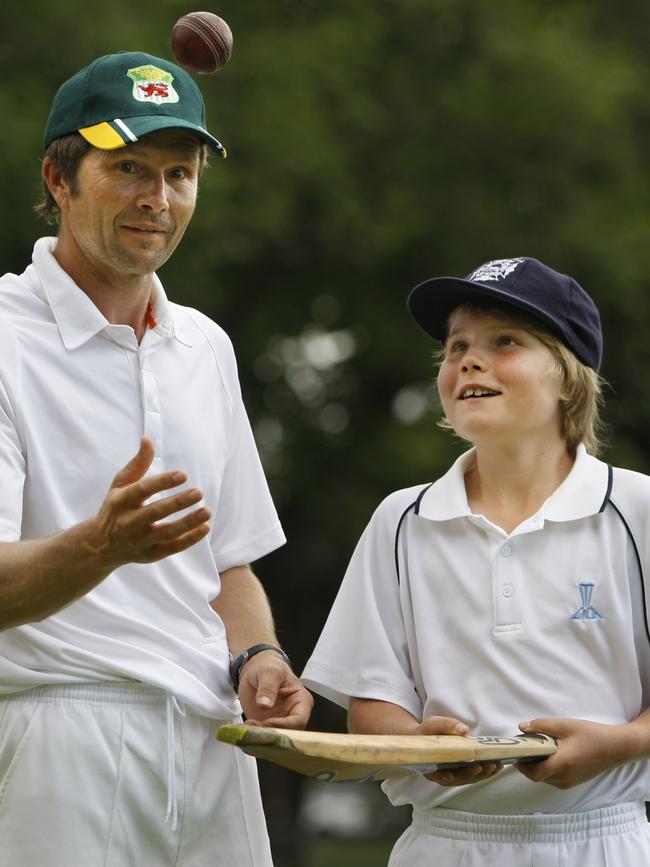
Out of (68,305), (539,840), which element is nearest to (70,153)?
(68,305)

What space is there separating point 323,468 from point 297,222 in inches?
81.7

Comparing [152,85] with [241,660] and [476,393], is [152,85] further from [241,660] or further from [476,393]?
[241,660]

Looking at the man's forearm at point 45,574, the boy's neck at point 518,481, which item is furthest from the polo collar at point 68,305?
the boy's neck at point 518,481

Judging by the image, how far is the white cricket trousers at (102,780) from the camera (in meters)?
3.31

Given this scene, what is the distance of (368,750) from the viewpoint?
299cm

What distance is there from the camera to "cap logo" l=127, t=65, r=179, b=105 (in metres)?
3.58

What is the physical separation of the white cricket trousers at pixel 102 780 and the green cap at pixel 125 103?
4.03ft

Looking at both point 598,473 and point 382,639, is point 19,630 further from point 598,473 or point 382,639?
point 598,473

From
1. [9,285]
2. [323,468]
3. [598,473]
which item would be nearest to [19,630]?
[9,285]

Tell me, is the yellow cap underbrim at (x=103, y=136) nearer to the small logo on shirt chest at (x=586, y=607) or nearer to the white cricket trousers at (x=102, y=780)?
the white cricket trousers at (x=102, y=780)

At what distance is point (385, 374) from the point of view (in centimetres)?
1334

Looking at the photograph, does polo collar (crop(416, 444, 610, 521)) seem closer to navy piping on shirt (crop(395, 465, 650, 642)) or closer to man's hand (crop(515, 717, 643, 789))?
navy piping on shirt (crop(395, 465, 650, 642))

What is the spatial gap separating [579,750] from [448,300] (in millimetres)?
1145

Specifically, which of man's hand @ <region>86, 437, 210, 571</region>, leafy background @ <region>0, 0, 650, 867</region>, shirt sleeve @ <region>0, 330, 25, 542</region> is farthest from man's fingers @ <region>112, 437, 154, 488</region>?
leafy background @ <region>0, 0, 650, 867</region>
